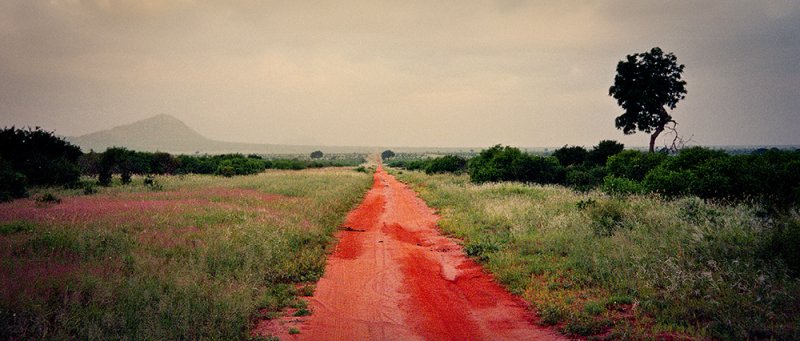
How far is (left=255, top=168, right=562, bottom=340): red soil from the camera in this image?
607 centimetres

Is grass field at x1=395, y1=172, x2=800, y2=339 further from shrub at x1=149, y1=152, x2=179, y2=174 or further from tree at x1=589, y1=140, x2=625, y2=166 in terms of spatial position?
shrub at x1=149, y1=152, x2=179, y2=174

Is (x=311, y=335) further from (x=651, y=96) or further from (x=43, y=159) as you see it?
(x=651, y=96)

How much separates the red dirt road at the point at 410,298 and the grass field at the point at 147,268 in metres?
0.76

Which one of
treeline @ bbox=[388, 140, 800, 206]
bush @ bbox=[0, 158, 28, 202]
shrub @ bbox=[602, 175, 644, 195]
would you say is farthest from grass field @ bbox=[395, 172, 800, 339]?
bush @ bbox=[0, 158, 28, 202]

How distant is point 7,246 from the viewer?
791cm

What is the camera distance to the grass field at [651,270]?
562 centimetres

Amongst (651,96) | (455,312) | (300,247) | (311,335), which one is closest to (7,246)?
(300,247)

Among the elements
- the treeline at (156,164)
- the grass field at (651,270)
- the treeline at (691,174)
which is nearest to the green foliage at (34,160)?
the treeline at (156,164)

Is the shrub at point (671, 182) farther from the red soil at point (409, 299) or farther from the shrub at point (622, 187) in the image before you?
the red soil at point (409, 299)

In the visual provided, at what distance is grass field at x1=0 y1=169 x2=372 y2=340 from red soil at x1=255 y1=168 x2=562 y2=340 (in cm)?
71

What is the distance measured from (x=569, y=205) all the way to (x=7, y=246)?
1735 cm

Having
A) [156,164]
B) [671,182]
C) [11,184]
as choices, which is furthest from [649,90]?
[156,164]

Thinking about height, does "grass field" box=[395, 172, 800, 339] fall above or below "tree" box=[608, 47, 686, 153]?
below

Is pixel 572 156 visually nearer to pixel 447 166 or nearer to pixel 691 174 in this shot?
pixel 447 166
